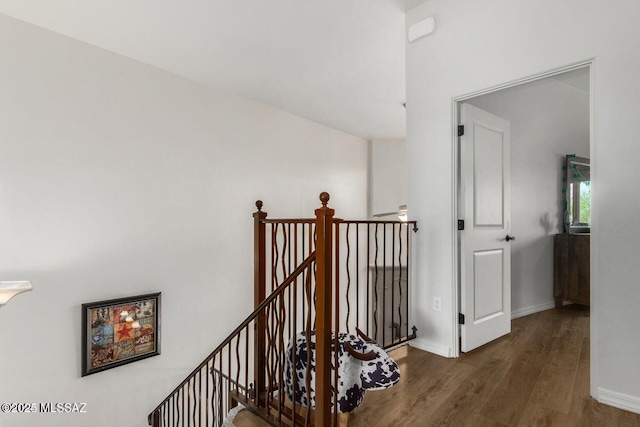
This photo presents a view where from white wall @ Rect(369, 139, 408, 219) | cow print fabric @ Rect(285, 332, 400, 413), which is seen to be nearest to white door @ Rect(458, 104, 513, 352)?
cow print fabric @ Rect(285, 332, 400, 413)

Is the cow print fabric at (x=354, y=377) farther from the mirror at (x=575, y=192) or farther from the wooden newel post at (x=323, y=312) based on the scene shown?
the mirror at (x=575, y=192)

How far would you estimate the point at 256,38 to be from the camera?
3244 millimetres

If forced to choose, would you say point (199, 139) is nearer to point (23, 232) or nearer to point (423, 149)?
point (23, 232)

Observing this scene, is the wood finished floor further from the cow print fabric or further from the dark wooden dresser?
the dark wooden dresser

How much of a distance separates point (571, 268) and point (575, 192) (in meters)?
0.97

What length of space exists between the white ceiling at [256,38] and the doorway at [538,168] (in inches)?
56.6

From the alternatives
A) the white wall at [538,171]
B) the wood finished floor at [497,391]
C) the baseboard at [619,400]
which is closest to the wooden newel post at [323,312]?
the wood finished floor at [497,391]

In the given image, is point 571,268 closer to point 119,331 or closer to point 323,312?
point 323,312

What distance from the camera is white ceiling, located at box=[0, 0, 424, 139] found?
2.80 metres

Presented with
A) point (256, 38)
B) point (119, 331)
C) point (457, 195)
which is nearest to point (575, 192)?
point (457, 195)

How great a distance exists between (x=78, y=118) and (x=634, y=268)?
14.5 feet

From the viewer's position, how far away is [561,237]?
4.02m

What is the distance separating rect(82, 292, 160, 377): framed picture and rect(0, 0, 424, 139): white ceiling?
256 centimetres

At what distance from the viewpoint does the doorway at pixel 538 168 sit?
3.76 meters
